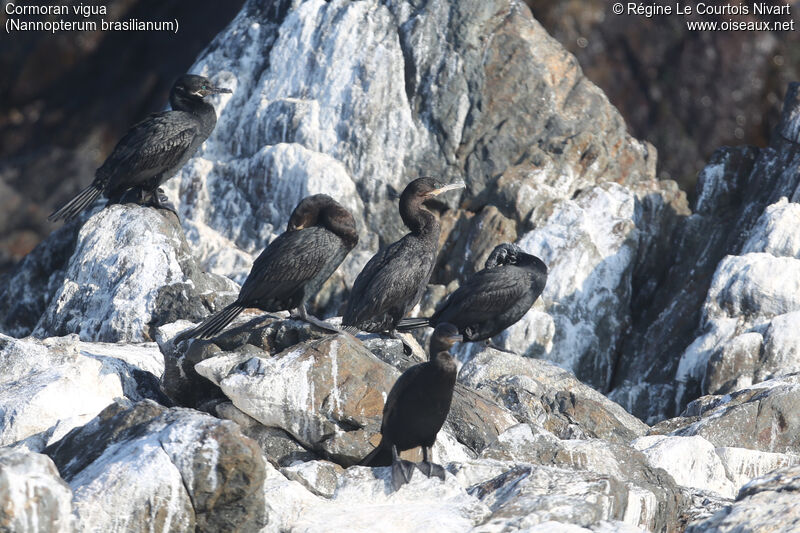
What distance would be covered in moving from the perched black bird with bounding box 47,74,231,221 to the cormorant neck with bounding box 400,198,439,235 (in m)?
2.80

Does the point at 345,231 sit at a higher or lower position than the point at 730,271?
lower

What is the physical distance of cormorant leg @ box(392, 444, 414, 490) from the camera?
7043 mm

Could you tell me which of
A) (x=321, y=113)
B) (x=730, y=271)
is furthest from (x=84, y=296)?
(x=730, y=271)

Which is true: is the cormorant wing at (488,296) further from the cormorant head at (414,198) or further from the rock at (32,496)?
the rock at (32,496)

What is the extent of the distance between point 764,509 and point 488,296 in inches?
218

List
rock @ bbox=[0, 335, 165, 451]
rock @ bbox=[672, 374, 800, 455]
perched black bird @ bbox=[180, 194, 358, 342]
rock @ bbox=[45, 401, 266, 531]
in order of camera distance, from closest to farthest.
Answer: rock @ bbox=[45, 401, 266, 531], rock @ bbox=[0, 335, 165, 451], perched black bird @ bbox=[180, 194, 358, 342], rock @ bbox=[672, 374, 800, 455]

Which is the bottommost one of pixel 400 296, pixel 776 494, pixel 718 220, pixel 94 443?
pixel 94 443

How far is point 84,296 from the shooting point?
1271cm

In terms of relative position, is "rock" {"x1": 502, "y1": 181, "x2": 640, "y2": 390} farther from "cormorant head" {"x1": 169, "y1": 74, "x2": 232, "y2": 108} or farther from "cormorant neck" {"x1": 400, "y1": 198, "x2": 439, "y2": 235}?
"cormorant head" {"x1": 169, "y1": 74, "x2": 232, "y2": 108}

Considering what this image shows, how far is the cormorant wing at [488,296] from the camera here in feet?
37.3

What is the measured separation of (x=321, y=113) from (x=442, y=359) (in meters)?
9.39

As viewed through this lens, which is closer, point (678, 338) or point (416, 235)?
point (416, 235)

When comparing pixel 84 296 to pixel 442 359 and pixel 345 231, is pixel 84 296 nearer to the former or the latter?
pixel 345 231

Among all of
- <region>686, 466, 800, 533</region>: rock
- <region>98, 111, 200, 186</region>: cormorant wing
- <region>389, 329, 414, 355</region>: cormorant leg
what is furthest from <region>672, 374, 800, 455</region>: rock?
<region>98, 111, 200, 186</region>: cormorant wing
